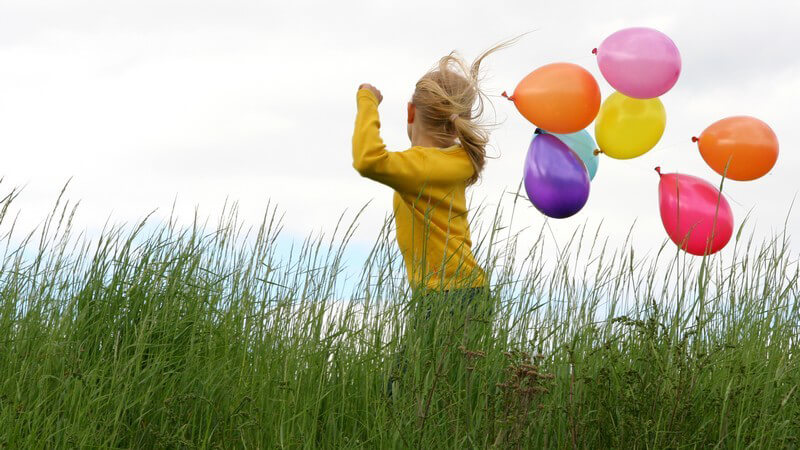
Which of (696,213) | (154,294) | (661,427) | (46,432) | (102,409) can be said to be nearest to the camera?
(661,427)

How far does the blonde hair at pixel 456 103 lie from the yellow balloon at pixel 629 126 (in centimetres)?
57

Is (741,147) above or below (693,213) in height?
above

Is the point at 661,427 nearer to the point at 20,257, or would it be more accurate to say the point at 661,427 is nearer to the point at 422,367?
the point at 422,367

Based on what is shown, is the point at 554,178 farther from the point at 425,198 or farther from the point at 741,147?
the point at 741,147

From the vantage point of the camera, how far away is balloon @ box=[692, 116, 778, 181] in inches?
144

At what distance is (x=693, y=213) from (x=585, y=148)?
0.61 meters

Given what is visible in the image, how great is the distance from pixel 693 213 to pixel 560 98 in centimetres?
77

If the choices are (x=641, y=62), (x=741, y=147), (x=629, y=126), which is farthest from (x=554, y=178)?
(x=741, y=147)

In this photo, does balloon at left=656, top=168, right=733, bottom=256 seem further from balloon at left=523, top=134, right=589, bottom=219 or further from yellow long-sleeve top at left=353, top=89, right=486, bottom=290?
yellow long-sleeve top at left=353, top=89, right=486, bottom=290

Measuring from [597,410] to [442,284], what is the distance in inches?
27.6

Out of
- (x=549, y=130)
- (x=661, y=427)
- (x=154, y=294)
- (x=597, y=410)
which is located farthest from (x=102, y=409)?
(x=549, y=130)

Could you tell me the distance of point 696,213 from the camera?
3.58 meters

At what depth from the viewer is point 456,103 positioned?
139 inches

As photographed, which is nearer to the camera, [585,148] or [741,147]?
[741,147]
